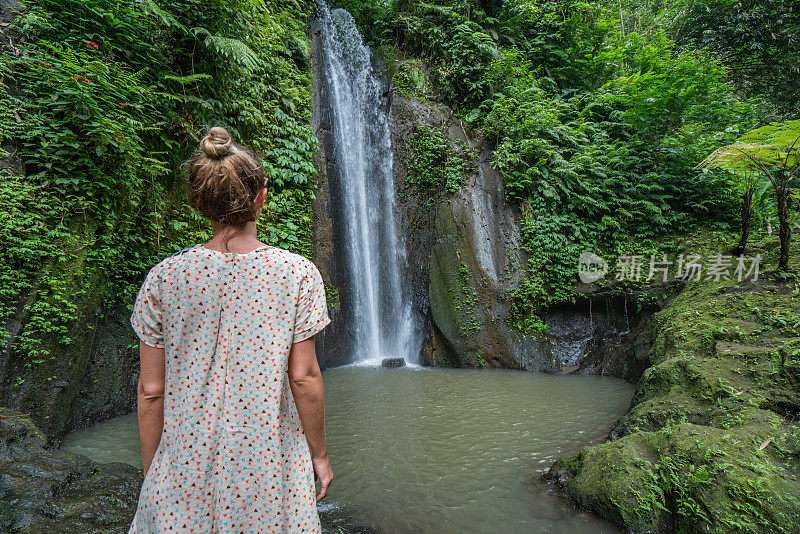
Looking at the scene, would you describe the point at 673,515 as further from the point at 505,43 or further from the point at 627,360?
the point at 505,43

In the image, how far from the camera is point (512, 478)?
320 cm

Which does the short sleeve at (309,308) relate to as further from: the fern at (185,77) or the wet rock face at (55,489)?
the fern at (185,77)

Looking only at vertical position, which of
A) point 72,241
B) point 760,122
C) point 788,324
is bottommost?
point 788,324

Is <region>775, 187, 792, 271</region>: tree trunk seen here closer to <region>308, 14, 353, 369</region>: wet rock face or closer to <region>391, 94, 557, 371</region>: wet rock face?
<region>391, 94, 557, 371</region>: wet rock face

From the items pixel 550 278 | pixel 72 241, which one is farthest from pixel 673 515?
pixel 550 278

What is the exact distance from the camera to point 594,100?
10.8 metres

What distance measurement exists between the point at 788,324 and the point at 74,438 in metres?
7.91

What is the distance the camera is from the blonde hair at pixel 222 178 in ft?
3.73

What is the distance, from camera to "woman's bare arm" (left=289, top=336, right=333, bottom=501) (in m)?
1.21

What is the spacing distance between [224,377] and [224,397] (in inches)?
2.4

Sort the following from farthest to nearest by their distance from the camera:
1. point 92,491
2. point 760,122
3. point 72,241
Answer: point 760,122, point 72,241, point 92,491

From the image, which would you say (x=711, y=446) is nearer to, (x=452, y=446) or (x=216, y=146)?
(x=452, y=446)
